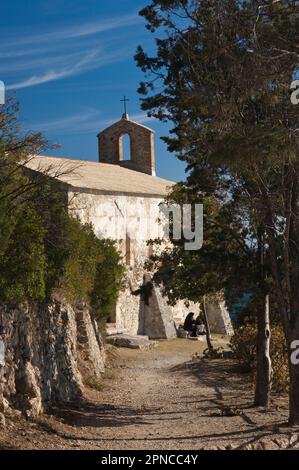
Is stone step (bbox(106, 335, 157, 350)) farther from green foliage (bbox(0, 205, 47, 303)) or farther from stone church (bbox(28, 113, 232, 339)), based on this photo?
green foliage (bbox(0, 205, 47, 303))

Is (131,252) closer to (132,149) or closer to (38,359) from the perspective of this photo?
(132,149)

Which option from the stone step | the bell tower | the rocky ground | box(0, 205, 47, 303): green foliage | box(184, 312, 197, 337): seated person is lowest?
the rocky ground

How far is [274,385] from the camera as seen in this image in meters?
16.6

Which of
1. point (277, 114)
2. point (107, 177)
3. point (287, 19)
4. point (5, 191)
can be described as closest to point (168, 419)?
point (5, 191)

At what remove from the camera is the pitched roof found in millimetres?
25750

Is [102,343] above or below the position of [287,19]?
below

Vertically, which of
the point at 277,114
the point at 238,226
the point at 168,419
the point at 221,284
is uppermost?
the point at 277,114

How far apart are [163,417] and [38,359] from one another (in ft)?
9.76

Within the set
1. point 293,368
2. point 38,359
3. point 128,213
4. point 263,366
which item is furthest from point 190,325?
point 293,368

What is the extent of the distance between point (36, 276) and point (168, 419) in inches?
159

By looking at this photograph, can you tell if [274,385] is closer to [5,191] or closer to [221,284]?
[221,284]

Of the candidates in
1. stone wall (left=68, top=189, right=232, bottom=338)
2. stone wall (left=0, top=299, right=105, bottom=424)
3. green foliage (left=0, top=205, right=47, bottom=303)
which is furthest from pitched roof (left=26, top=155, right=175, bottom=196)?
green foliage (left=0, top=205, right=47, bottom=303)

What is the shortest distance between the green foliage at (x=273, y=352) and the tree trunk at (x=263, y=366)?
2.74m

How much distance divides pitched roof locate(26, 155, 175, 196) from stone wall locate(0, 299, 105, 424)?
34.9ft
